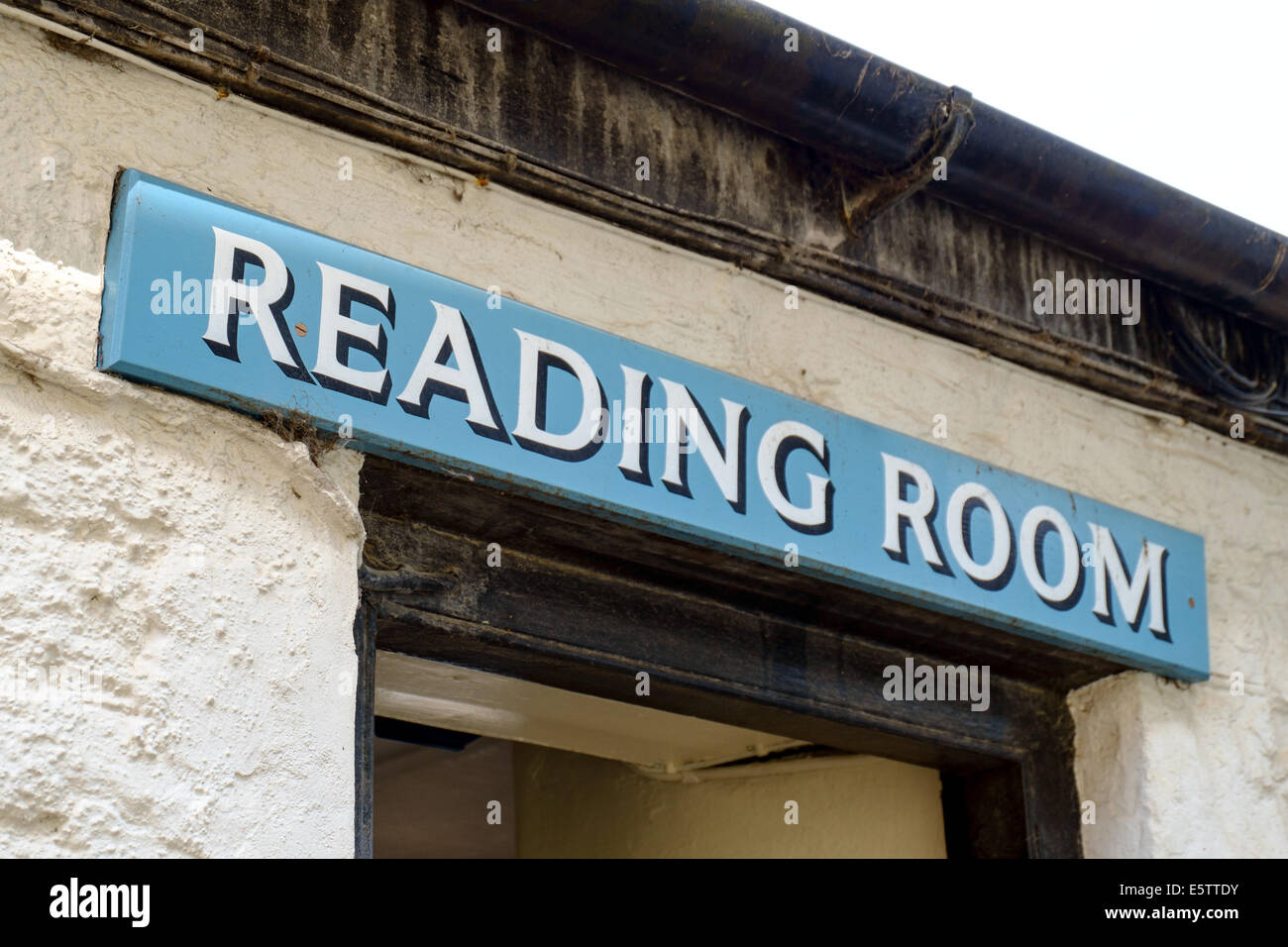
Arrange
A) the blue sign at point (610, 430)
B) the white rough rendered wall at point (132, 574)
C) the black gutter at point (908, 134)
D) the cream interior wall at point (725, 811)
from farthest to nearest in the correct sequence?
the cream interior wall at point (725, 811) < the black gutter at point (908, 134) < the blue sign at point (610, 430) < the white rough rendered wall at point (132, 574)

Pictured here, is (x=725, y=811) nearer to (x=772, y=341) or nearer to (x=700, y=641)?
(x=700, y=641)

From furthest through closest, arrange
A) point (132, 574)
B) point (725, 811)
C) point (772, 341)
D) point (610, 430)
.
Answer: point (725, 811) → point (772, 341) → point (610, 430) → point (132, 574)

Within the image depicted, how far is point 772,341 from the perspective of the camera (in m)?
3.42

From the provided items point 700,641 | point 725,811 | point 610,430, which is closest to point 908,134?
point 610,430

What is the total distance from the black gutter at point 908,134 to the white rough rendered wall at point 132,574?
920 mm

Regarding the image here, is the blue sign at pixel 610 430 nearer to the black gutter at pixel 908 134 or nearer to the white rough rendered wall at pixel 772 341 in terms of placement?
the white rough rendered wall at pixel 772 341

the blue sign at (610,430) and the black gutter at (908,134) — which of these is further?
the black gutter at (908,134)

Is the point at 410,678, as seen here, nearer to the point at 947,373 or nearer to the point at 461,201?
the point at 461,201

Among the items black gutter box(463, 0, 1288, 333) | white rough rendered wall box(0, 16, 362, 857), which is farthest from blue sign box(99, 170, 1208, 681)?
black gutter box(463, 0, 1288, 333)

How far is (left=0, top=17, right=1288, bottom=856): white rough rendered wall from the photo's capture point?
2.64 m

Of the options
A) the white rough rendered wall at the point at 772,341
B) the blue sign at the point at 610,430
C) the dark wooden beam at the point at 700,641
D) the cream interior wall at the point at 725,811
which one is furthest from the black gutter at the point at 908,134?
the cream interior wall at the point at 725,811

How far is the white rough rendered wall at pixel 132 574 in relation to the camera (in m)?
2.34

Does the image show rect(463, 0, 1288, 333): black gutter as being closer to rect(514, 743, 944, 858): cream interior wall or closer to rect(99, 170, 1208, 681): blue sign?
rect(99, 170, 1208, 681): blue sign

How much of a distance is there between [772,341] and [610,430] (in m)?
0.55
